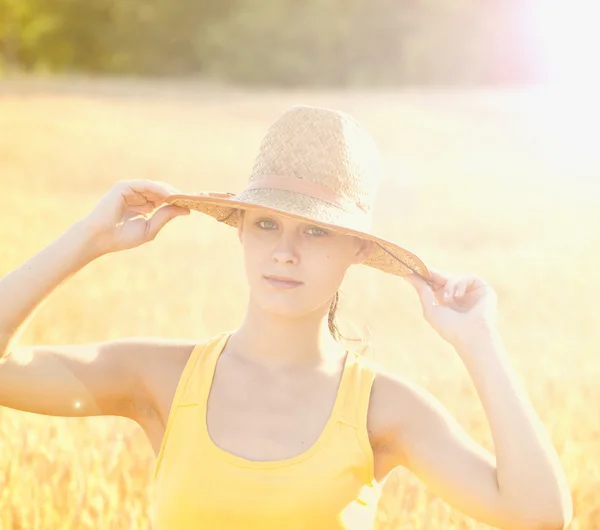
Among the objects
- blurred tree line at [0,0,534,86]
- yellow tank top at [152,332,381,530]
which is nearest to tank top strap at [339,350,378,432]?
yellow tank top at [152,332,381,530]

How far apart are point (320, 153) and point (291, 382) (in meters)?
0.47

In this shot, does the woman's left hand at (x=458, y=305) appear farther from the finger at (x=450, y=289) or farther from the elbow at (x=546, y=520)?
the elbow at (x=546, y=520)

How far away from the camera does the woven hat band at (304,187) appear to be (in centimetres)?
220

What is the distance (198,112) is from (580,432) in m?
14.6

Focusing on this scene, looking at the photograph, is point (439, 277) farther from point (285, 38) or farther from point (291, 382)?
point (285, 38)

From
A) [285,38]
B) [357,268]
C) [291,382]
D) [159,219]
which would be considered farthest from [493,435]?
[285,38]

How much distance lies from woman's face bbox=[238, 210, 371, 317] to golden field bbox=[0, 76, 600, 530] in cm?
36

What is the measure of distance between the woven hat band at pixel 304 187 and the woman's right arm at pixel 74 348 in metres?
0.20

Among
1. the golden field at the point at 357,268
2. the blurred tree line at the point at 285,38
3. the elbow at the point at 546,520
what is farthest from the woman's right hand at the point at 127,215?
the blurred tree line at the point at 285,38

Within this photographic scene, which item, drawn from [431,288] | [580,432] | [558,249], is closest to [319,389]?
[431,288]

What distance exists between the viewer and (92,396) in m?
2.19

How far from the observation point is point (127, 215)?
89.7 inches

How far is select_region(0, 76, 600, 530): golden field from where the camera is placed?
3.08m

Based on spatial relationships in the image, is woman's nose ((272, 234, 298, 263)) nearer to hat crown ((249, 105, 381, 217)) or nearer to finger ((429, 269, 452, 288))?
hat crown ((249, 105, 381, 217))
